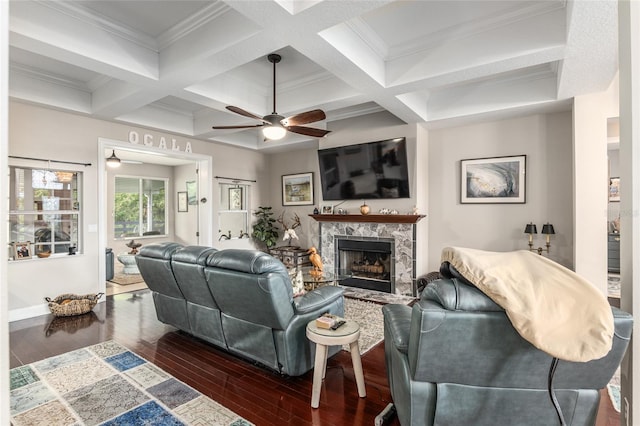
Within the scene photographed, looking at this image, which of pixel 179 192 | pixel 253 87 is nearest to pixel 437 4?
pixel 253 87

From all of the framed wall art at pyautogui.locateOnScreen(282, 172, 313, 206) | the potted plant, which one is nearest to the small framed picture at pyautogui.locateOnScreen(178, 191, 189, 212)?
the potted plant

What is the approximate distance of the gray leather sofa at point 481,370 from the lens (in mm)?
1507

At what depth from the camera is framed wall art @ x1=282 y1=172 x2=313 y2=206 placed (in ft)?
23.4

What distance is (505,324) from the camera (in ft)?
4.90

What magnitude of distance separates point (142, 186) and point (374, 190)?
7.17 metres

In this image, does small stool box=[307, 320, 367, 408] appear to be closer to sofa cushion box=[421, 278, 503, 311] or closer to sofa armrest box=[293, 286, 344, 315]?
sofa armrest box=[293, 286, 344, 315]

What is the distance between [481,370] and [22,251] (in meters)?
5.56

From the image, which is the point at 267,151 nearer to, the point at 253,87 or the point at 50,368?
the point at 253,87

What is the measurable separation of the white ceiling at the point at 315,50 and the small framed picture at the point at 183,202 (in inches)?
195

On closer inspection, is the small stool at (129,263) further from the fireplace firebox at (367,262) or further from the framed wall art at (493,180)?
the framed wall art at (493,180)

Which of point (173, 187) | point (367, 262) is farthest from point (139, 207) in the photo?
point (367, 262)

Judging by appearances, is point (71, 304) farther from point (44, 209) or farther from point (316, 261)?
point (316, 261)

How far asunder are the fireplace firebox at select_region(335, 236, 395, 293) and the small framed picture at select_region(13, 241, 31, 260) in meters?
4.62

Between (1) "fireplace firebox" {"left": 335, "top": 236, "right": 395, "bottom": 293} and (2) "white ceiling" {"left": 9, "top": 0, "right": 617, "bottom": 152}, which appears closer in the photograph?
(2) "white ceiling" {"left": 9, "top": 0, "right": 617, "bottom": 152}
